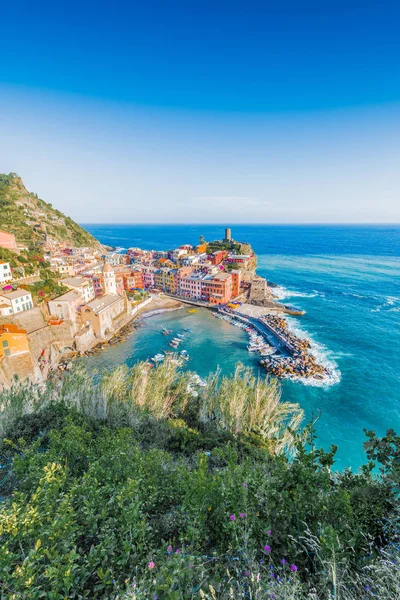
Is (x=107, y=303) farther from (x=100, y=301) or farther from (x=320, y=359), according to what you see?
(x=320, y=359)

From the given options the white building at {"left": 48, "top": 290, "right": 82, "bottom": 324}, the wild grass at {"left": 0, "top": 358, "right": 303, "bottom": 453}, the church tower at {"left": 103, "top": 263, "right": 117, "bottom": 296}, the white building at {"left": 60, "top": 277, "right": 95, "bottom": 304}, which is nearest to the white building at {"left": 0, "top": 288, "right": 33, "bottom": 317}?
the white building at {"left": 48, "top": 290, "right": 82, "bottom": 324}

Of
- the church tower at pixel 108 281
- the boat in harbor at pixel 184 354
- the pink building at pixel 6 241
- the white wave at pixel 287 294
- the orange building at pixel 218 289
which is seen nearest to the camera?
the boat in harbor at pixel 184 354

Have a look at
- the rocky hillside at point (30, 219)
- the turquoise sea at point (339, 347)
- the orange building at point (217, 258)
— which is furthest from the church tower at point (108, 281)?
the orange building at point (217, 258)

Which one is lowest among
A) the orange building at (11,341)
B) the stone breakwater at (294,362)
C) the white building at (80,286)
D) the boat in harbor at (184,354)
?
the boat in harbor at (184,354)

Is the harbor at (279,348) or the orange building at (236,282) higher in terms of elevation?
the orange building at (236,282)

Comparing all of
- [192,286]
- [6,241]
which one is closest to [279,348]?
[192,286]

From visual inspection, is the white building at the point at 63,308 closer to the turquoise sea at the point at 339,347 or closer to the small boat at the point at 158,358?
the turquoise sea at the point at 339,347

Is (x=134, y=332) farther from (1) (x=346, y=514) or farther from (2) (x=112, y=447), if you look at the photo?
(1) (x=346, y=514)
